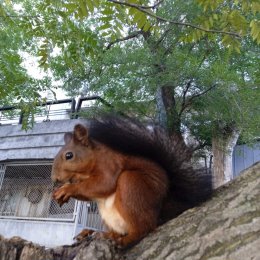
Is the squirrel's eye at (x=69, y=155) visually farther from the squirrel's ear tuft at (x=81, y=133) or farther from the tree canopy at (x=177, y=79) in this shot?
the tree canopy at (x=177, y=79)

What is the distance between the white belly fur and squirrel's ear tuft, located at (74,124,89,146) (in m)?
0.34

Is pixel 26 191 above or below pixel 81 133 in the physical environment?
above

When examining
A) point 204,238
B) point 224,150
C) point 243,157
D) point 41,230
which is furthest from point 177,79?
point 204,238

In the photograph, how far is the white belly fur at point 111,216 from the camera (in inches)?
56.2

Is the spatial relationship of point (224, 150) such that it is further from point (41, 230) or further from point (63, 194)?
point (63, 194)

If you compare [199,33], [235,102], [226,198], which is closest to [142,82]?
[235,102]

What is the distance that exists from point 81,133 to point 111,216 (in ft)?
1.56

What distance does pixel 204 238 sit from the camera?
3.34 ft

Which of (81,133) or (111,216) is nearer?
(111,216)

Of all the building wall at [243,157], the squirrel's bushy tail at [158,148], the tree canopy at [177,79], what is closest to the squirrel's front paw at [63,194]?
the squirrel's bushy tail at [158,148]

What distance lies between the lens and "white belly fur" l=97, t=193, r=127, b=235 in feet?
4.69

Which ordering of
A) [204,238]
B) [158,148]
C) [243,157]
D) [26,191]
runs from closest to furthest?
[204,238]
[158,148]
[243,157]
[26,191]

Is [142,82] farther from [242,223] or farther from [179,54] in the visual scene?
[242,223]

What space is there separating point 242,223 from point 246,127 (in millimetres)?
5601
